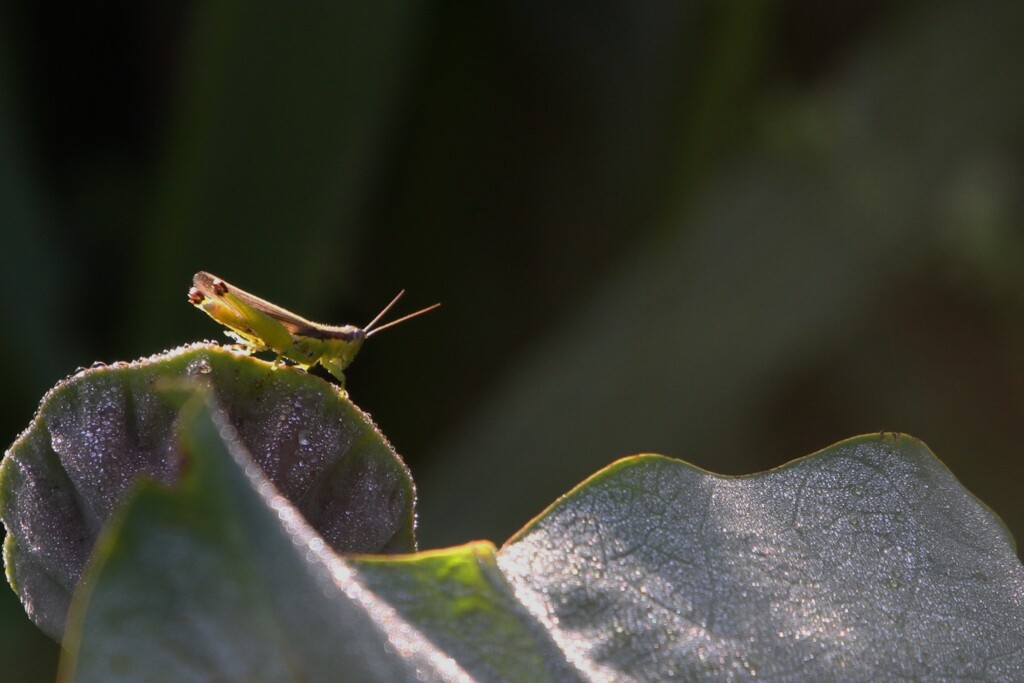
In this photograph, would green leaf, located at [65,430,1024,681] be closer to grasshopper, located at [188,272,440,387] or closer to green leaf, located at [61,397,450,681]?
green leaf, located at [61,397,450,681]

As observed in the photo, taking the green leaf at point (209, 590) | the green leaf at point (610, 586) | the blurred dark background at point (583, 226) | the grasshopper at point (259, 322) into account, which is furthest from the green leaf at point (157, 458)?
the blurred dark background at point (583, 226)

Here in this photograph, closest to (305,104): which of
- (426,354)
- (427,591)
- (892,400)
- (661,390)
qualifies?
(426,354)

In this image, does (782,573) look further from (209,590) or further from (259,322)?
(259,322)

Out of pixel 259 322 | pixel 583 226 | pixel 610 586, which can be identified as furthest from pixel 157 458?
pixel 583 226

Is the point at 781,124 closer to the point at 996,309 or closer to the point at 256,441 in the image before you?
the point at 996,309

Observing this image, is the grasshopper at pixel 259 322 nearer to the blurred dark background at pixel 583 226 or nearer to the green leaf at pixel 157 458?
the green leaf at pixel 157 458

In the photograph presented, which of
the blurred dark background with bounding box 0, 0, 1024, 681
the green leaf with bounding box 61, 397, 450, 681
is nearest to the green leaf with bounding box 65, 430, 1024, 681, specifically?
the green leaf with bounding box 61, 397, 450, 681
